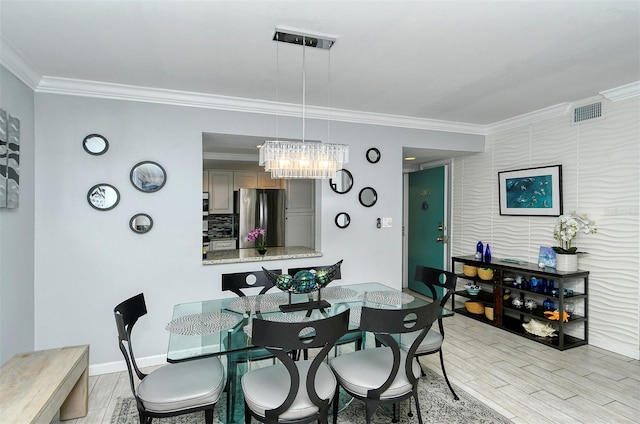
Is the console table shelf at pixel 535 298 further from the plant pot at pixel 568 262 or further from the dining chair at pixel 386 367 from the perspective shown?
the dining chair at pixel 386 367

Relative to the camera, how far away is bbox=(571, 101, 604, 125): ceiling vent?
3.35 m

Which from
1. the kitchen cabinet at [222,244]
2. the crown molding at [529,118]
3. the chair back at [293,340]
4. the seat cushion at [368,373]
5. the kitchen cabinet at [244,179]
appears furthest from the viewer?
the kitchen cabinet at [244,179]

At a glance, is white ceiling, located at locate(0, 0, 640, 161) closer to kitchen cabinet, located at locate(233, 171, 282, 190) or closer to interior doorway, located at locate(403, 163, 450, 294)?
interior doorway, located at locate(403, 163, 450, 294)

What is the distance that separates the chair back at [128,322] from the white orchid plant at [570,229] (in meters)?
3.91

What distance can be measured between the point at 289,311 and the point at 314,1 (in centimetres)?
184

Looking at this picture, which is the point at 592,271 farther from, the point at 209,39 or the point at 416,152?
the point at 209,39

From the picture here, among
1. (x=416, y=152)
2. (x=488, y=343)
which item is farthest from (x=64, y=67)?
(x=488, y=343)

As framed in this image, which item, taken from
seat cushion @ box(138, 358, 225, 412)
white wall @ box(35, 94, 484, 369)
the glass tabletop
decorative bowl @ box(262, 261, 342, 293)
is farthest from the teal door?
seat cushion @ box(138, 358, 225, 412)

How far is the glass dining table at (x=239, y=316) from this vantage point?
1.82 m

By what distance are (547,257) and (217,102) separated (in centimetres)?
383

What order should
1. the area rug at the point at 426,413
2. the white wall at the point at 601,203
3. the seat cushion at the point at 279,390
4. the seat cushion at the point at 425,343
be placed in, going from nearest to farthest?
the seat cushion at the point at 279,390 < the area rug at the point at 426,413 < the seat cushion at the point at 425,343 < the white wall at the point at 601,203

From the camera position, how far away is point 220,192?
602cm

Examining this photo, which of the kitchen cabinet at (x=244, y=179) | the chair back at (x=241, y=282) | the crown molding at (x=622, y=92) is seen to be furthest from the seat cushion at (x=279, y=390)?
the kitchen cabinet at (x=244, y=179)

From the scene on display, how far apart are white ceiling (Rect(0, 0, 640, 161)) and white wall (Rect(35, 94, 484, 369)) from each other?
31cm
